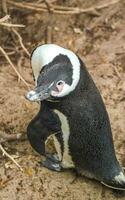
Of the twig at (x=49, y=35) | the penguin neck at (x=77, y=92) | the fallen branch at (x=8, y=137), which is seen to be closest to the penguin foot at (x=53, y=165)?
the fallen branch at (x=8, y=137)

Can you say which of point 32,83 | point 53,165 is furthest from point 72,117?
point 32,83

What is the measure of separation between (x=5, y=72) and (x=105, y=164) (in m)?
0.62

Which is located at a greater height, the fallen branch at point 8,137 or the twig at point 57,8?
the twig at point 57,8

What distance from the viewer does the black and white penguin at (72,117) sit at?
1.52 meters

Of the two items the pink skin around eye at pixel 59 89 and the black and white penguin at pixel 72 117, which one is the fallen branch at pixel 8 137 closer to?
the black and white penguin at pixel 72 117

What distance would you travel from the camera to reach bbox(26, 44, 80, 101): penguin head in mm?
1498

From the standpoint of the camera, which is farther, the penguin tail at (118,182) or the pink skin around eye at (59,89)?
the penguin tail at (118,182)

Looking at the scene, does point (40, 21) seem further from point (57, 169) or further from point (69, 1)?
point (57, 169)

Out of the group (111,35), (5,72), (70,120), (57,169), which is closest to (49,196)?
(57,169)

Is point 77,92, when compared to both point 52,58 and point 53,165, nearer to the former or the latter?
point 52,58

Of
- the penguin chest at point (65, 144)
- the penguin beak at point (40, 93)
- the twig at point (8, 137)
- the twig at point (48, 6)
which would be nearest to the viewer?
the penguin beak at point (40, 93)

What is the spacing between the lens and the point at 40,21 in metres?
2.35

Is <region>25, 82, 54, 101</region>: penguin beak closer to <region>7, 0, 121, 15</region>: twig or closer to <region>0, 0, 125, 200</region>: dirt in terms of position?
<region>0, 0, 125, 200</region>: dirt

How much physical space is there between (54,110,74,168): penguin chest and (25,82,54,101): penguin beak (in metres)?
0.10
